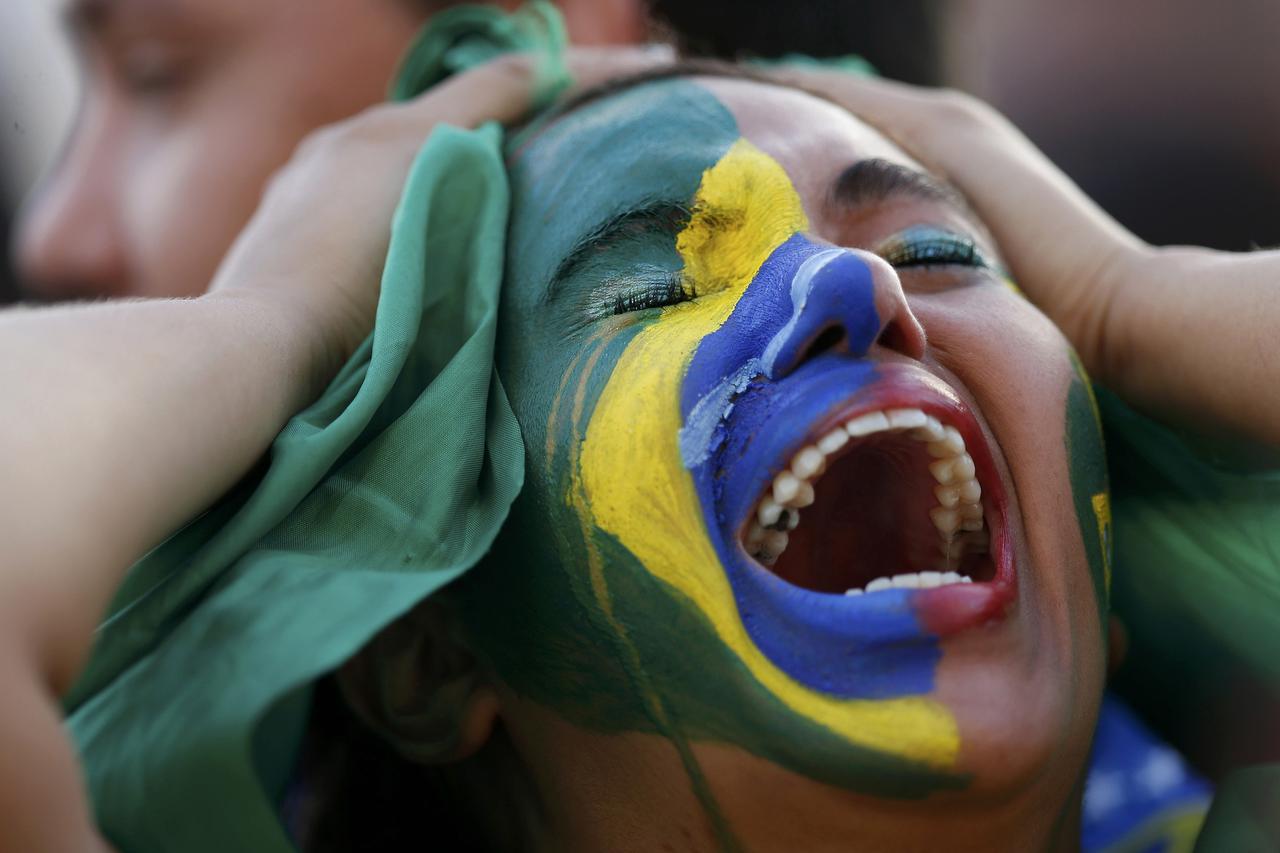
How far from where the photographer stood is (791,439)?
93 centimetres

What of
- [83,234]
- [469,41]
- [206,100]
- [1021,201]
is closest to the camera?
[1021,201]

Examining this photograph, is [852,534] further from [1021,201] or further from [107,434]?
[107,434]

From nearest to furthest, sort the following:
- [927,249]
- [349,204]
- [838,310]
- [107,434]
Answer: [107,434] < [838,310] < [927,249] < [349,204]

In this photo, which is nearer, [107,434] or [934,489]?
[107,434]

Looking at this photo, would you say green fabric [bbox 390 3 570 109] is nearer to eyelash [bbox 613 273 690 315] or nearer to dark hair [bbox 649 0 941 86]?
dark hair [bbox 649 0 941 86]

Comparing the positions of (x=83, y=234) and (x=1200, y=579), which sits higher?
(x=83, y=234)

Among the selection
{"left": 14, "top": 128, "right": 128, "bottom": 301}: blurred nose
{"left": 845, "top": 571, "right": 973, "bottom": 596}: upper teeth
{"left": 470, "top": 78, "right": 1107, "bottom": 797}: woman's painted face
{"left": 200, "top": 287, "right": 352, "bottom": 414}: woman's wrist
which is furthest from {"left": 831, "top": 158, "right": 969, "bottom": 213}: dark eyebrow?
{"left": 14, "top": 128, "right": 128, "bottom": 301}: blurred nose

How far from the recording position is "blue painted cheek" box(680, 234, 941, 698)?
0.89m

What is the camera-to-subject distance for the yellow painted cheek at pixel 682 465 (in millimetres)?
877

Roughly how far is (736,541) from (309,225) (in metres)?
0.57

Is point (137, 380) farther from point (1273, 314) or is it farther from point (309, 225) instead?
point (1273, 314)

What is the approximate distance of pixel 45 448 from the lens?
77 cm

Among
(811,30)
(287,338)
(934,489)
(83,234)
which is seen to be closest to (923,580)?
(934,489)

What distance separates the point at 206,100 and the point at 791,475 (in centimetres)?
140
